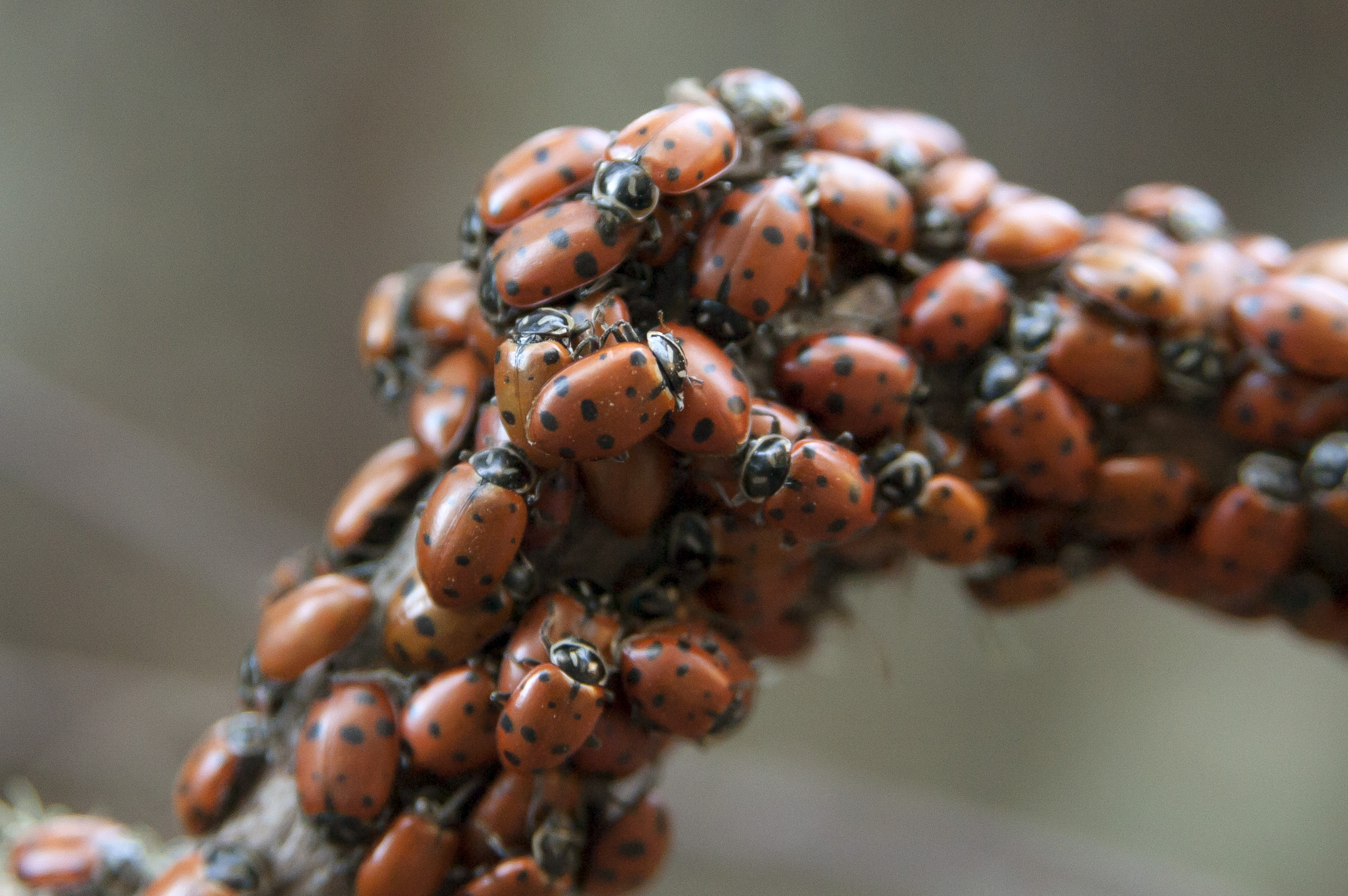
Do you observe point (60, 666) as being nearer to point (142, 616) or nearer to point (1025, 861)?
point (142, 616)

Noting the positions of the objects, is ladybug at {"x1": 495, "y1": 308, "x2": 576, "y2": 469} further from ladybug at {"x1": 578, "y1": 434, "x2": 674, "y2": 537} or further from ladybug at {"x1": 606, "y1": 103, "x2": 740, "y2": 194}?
ladybug at {"x1": 606, "y1": 103, "x2": 740, "y2": 194}

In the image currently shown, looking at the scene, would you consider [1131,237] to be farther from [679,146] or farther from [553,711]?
[553,711]

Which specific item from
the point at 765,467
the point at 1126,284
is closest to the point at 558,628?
the point at 765,467

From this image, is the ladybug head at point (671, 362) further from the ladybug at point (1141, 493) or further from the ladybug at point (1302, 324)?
the ladybug at point (1302, 324)

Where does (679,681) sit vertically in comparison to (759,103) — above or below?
below

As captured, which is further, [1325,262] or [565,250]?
[1325,262]

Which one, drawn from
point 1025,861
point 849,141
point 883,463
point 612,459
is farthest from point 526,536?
point 1025,861
